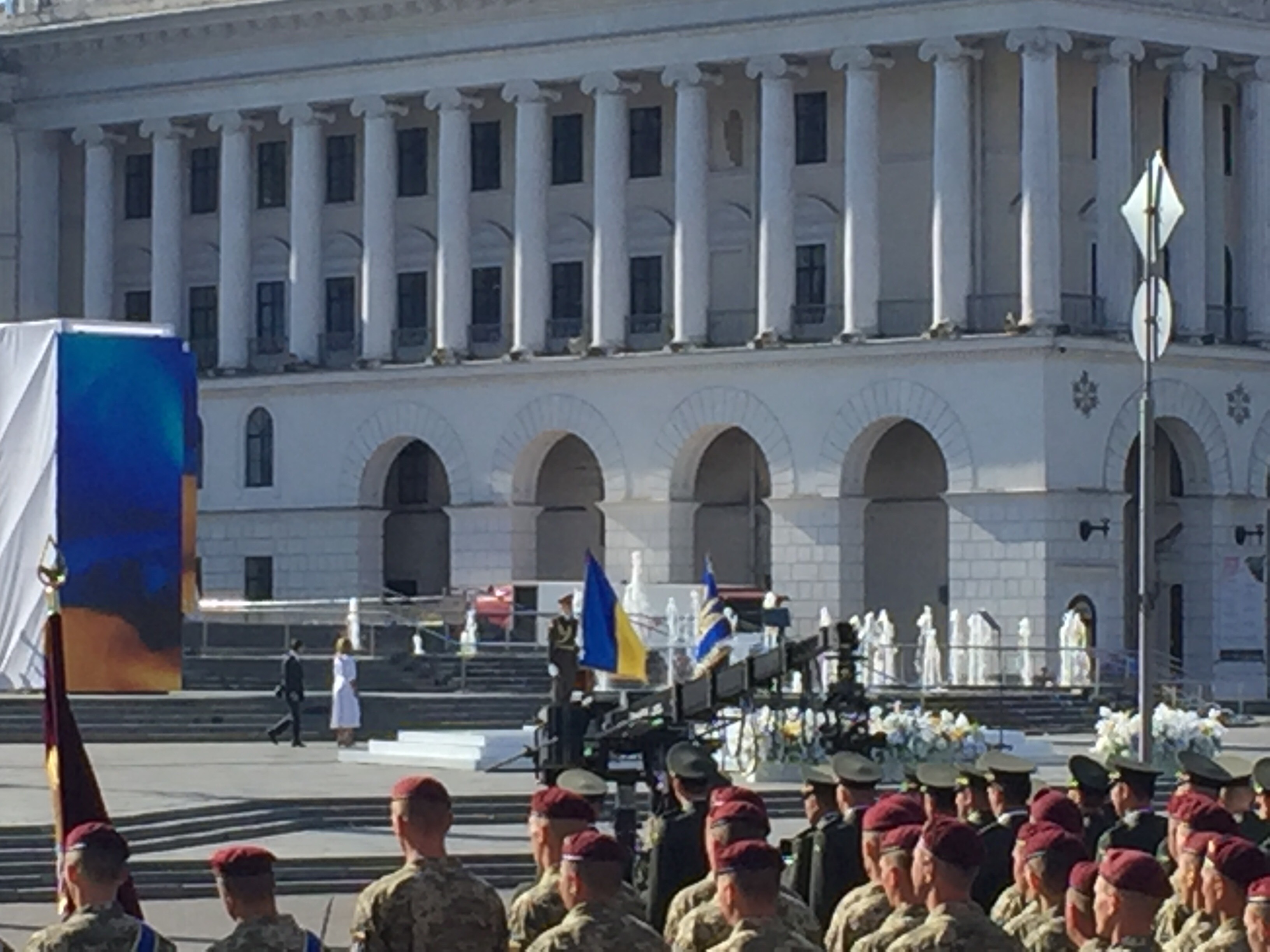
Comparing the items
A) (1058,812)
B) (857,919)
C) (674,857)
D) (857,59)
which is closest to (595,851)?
(857,919)

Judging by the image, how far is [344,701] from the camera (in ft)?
164

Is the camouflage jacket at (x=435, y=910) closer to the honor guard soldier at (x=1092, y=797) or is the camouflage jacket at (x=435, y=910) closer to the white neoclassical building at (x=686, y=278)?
the honor guard soldier at (x=1092, y=797)

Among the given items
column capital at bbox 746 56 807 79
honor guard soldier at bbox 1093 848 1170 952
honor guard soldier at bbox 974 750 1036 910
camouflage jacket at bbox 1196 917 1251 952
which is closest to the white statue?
column capital at bbox 746 56 807 79

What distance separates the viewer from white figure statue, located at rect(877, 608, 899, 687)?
61812mm

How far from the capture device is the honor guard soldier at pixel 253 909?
12.8m

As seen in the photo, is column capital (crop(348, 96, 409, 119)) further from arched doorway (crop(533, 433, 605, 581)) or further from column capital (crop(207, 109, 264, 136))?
arched doorway (crop(533, 433, 605, 581))

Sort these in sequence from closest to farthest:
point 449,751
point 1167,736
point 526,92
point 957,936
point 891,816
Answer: point 957,936 < point 891,816 < point 1167,736 < point 449,751 < point 526,92

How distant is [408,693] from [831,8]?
59.7 ft

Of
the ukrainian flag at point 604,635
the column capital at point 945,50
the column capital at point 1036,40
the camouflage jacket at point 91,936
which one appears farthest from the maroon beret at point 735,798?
the column capital at point 945,50

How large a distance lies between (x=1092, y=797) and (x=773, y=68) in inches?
2006

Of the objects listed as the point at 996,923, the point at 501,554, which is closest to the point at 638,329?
the point at 501,554

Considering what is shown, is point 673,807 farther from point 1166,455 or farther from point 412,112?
point 412,112

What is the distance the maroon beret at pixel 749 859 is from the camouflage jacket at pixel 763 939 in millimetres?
192

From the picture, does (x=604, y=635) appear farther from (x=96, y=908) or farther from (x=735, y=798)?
(x=96, y=908)
